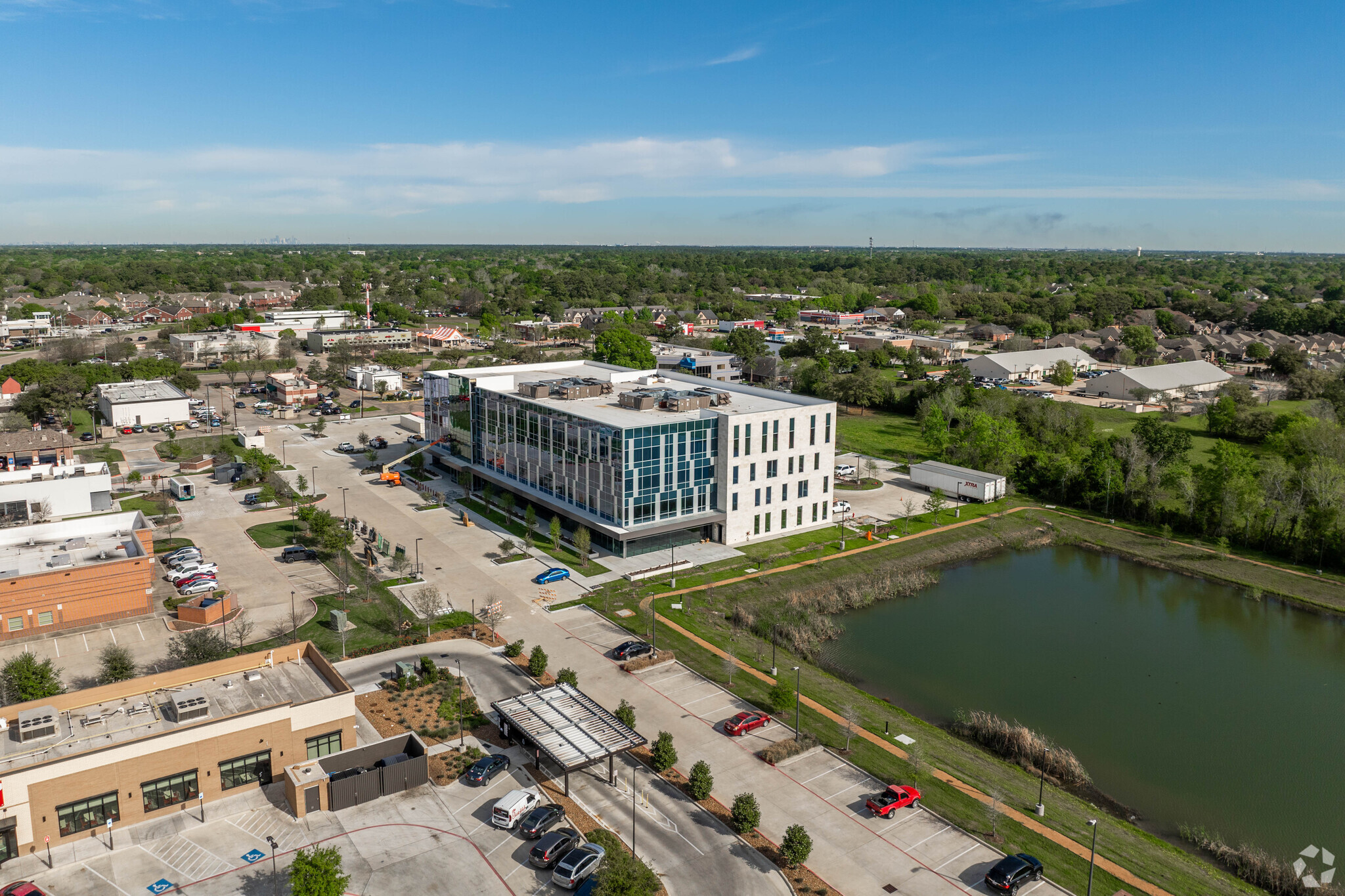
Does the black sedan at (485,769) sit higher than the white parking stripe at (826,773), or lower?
higher

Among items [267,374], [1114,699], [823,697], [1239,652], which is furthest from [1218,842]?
[267,374]

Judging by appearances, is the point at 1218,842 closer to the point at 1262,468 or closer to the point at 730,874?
the point at 730,874

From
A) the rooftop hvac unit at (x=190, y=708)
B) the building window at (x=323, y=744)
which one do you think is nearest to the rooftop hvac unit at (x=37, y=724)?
the rooftop hvac unit at (x=190, y=708)

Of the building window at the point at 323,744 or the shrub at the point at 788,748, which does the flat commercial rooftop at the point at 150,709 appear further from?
the shrub at the point at 788,748

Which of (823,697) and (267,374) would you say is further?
(267,374)

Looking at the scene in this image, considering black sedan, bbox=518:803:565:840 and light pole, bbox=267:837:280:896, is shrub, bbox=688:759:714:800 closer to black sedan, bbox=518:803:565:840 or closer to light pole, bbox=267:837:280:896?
black sedan, bbox=518:803:565:840
